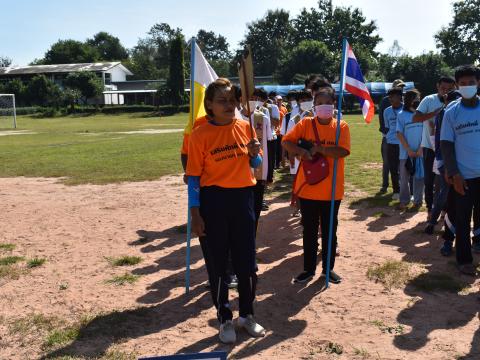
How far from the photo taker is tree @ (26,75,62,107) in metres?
69.4

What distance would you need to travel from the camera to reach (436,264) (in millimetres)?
5848

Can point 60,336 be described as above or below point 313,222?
below

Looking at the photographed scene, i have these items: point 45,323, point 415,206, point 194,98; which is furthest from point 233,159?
point 415,206

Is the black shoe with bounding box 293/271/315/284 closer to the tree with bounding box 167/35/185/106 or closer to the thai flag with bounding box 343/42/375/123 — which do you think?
the thai flag with bounding box 343/42/375/123

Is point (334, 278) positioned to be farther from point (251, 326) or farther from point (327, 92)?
point (327, 92)

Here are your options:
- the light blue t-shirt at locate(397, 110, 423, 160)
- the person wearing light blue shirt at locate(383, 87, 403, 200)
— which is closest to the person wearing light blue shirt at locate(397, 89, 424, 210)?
the light blue t-shirt at locate(397, 110, 423, 160)

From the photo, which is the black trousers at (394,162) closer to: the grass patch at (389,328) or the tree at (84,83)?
the grass patch at (389,328)

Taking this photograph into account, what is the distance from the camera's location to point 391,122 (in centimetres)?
946

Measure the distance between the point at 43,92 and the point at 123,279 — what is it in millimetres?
72213

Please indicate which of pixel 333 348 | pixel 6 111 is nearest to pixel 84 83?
pixel 6 111

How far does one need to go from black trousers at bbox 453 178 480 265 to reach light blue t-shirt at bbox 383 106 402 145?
4072mm

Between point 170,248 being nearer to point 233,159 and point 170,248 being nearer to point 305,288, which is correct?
point 305,288

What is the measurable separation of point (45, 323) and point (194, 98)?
2.51m

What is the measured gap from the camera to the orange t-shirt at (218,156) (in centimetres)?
389
